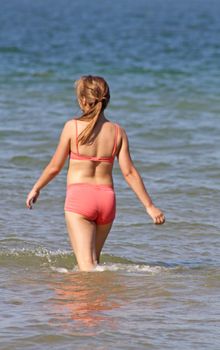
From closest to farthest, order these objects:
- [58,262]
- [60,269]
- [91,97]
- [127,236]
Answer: [91,97] < [60,269] < [58,262] < [127,236]

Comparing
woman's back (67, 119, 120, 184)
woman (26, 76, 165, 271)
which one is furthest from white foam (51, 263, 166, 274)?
woman's back (67, 119, 120, 184)

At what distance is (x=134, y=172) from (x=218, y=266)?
3.73 ft

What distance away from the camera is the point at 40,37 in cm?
4106

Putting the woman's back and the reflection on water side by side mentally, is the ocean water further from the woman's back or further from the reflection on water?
the woman's back

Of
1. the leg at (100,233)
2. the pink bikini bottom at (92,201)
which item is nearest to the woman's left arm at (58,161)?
the pink bikini bottom at (92,201)

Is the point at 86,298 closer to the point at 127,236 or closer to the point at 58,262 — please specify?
the point at 58,262

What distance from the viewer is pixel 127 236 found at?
8617 millimetres

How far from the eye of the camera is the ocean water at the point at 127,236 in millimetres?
5816

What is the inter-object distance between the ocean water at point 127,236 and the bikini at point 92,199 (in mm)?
418

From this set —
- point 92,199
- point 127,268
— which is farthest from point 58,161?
point 127,268

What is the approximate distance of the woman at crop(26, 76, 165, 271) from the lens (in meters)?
6.76

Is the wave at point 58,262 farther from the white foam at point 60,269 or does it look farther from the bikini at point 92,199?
the bikini at point 92,199

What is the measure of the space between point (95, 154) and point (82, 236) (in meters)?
0.53

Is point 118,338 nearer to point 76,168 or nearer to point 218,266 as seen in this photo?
point 76,168
